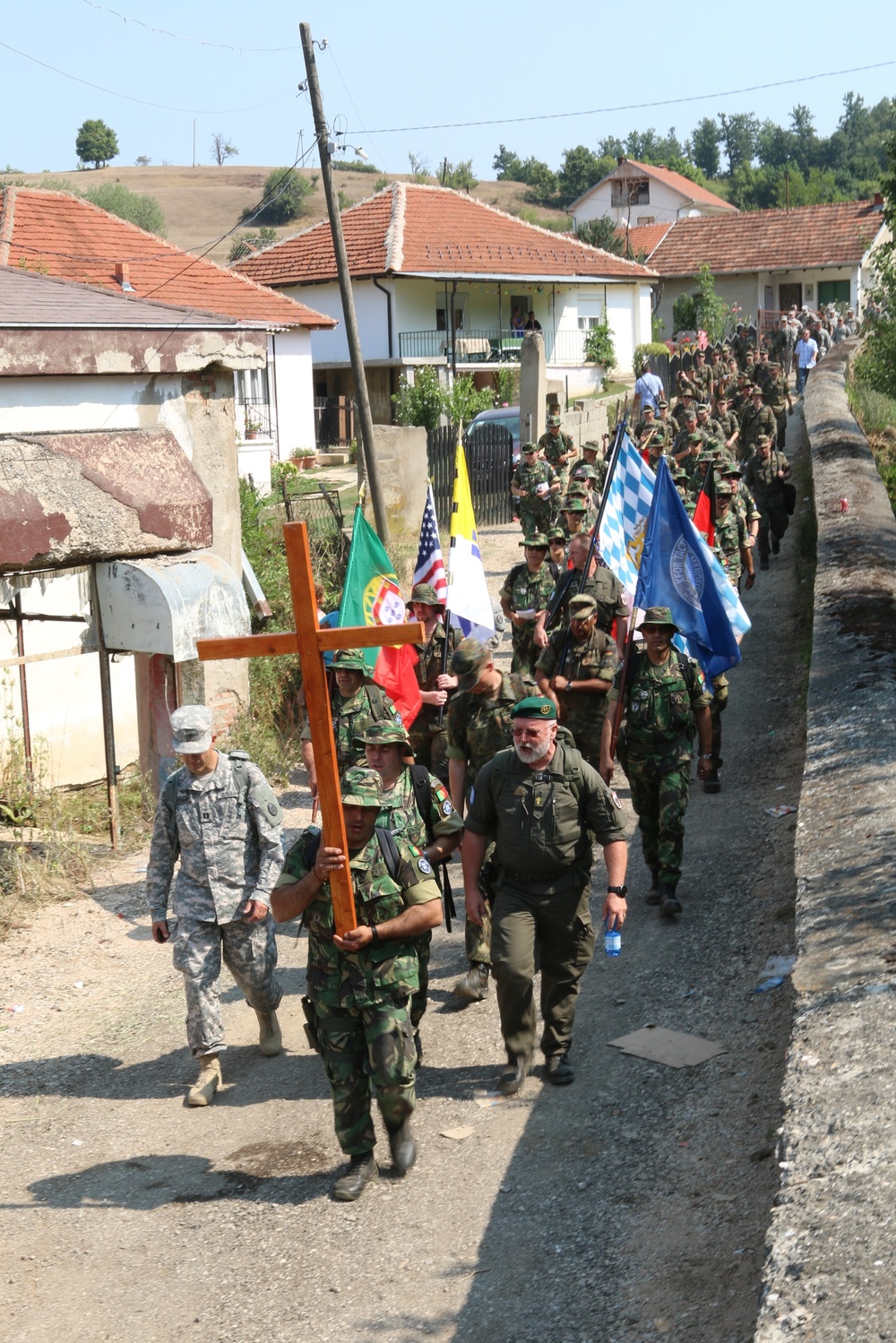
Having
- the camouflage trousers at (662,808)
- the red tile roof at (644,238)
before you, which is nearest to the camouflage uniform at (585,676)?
the camouflage trousers at (662,808)

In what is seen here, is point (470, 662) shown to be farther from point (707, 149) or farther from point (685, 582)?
point (707, 149)

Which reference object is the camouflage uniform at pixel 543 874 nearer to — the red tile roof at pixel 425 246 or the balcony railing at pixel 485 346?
the red tile roof at pixel 425 246

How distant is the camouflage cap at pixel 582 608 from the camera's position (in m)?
8.60

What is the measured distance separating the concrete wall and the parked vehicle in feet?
43.2

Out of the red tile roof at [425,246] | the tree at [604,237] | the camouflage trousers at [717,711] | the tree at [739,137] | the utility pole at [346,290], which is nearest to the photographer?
the camouflage trousers at [717,711]

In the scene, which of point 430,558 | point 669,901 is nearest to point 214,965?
point 669,901

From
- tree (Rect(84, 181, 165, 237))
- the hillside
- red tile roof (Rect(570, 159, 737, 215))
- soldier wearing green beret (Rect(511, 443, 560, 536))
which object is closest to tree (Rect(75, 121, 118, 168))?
the hillside

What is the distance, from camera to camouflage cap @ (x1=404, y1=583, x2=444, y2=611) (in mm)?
8812

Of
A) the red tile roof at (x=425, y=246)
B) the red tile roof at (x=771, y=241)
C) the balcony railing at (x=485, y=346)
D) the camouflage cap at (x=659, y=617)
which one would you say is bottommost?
the camouflage cap at (x=659, y=617)

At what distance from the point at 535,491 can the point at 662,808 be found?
8.53 metres

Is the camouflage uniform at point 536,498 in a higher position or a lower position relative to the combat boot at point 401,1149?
higher

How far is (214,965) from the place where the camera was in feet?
21.2

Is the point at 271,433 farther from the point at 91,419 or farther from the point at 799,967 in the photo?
the point at 799,967

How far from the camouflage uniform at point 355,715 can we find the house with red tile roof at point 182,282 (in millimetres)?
17611
